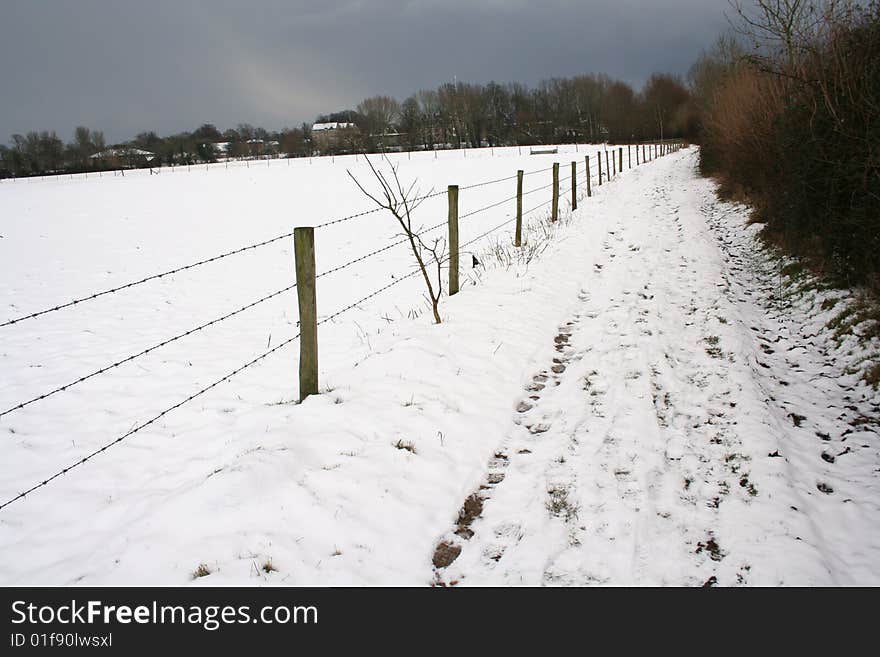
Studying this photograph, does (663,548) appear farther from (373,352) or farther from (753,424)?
(373,352)

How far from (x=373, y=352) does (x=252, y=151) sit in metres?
122

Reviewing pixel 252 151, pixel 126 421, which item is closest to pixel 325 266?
pixel 126 421

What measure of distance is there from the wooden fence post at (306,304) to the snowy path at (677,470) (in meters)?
1.82

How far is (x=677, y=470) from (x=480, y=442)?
1433 millimetres

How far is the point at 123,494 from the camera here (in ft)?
14.1

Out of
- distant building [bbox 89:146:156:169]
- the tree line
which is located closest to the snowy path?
the tree line

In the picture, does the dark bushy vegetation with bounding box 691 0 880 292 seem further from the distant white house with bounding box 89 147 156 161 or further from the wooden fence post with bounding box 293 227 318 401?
the distant white house with bounding box 89 147 156 161

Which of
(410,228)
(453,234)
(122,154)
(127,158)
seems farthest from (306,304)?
(122,154)

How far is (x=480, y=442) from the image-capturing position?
4328 mm

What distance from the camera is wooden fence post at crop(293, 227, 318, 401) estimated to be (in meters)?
4.54

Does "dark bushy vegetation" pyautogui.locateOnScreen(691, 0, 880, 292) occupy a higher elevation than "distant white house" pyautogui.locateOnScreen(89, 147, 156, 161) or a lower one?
lower

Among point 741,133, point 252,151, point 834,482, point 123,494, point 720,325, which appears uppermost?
point 252,151

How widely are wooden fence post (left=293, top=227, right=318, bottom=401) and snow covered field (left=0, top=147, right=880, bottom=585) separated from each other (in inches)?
8.4

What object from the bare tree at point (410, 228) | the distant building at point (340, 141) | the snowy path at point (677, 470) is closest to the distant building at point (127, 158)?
the distant building at point (340, 141)
